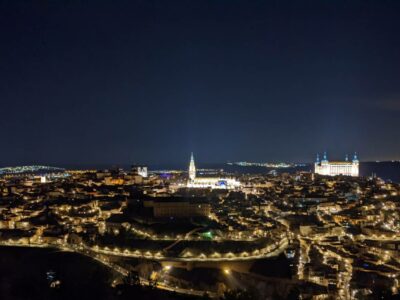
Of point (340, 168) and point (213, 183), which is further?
point (340, 168)

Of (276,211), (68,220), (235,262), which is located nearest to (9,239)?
(68,220)

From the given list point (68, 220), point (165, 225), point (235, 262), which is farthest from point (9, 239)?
point (235, 262)

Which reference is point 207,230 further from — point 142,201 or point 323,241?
point 142,201

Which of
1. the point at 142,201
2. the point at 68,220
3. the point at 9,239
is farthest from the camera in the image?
the point at 142,201

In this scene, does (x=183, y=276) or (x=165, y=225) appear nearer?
(x=183, y=276)

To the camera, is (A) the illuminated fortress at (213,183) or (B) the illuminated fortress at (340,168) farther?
(B) the illuminated fortress at (340,168)

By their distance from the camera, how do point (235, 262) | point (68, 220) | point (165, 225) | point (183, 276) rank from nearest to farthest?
point (183, 276) → point (235, 262) → point (165, 225) → point (68, 220)

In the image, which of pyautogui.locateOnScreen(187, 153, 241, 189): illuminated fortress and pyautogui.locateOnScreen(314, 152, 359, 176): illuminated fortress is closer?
pyautogui.locateOnScreen(187, 153, 241, 189): illuminated fortress

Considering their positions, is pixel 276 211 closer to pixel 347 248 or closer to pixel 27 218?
pixel 347 248

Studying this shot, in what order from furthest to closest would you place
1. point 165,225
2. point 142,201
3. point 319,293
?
point 142,201
point 165,225
point 319,293
